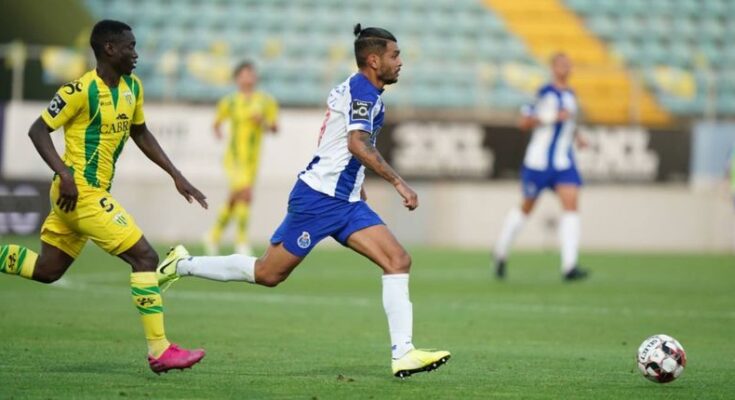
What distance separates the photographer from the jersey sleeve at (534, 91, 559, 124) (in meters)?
17.4

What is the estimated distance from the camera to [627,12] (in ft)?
96.3

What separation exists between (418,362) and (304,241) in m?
1.14

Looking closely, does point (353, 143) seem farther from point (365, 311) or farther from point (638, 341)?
point (365, 311)

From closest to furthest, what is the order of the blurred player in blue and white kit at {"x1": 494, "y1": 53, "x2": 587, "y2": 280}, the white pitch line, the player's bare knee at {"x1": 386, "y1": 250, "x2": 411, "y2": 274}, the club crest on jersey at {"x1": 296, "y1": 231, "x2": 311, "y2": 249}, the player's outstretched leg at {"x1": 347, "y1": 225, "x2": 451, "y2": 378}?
the player's outstretched leg at {"x1": 347, "y1": 225, "x2": 451, "y2": 378} → the player's bare knee at {"x1": 386, "y1": 250, "x2": 411, "y2": 274} → the club crest on jersey at {"x1": 296, "y1": 231, "x2": 311, "y2": 249} → the white pitch line → the blurred player in blue and white kit at {"x1": 494, "y1": 53, "x2": 587, "y2": 280}

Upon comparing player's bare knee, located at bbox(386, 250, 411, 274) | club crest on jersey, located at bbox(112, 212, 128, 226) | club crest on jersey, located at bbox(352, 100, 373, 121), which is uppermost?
club crest on jersey, located at bbox(352, 100, 373, 121)

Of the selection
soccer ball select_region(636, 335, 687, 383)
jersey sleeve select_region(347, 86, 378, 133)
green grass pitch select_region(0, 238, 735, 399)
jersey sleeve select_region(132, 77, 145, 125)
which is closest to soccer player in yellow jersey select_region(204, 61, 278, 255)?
green grass pitch select_region(0, 238, 735, 399)

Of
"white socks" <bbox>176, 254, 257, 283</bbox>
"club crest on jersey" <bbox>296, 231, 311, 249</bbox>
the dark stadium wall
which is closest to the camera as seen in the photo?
"club crest on jersey" <bbox>296, 231, 311, 249</bbox>

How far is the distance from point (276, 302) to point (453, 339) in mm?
3646

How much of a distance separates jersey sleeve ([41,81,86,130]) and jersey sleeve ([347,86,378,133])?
166 cm

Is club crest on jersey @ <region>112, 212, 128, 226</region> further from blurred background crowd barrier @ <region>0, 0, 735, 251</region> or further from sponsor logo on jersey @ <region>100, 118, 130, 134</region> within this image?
blurred background crowd barrier @ <region>0, 0, 735, 251</region>

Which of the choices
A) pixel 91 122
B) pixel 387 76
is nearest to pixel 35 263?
pixel 91 122

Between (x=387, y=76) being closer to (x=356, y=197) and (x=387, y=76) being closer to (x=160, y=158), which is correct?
(x=356, y=197)

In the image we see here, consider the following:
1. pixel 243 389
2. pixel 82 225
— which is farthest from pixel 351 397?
pixel 82 225

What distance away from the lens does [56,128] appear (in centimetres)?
828
